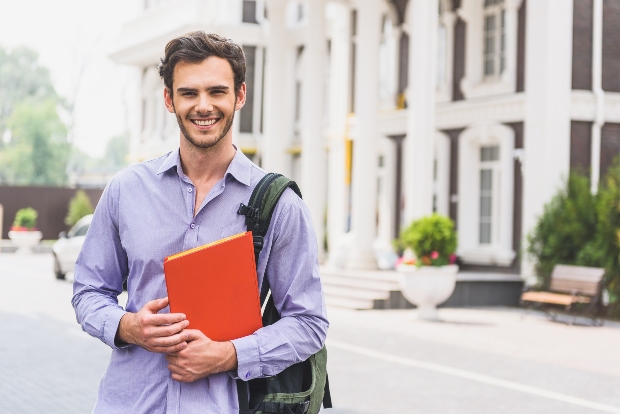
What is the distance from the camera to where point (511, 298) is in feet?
62.3

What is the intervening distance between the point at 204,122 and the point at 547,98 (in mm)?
16893

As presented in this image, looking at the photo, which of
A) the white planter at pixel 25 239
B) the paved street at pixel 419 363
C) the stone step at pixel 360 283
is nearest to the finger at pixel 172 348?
the paved street at pixel 419 363

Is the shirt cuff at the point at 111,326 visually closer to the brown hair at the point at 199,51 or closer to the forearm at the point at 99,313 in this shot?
the forearm at the point at 99,313

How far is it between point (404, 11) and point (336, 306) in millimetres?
9504

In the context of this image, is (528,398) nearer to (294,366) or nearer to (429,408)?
(429,408)

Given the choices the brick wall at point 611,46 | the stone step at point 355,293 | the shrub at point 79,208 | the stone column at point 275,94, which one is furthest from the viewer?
the shrub at point 79,208

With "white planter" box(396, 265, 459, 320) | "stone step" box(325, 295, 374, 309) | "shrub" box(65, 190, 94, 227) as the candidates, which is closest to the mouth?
"white planter" box(396, 265, 459, 320)

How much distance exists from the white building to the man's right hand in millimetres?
16360

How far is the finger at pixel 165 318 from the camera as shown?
233cm

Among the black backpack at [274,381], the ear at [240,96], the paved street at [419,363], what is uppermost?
the ear at [240,96]

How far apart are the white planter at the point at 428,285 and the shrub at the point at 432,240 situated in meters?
0.14

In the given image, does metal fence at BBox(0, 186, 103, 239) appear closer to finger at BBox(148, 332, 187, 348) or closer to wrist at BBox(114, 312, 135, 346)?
wrist at BBox(114, 312, 135, 346)

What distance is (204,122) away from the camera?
2.53 metres

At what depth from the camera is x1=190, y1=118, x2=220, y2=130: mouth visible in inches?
99.3
